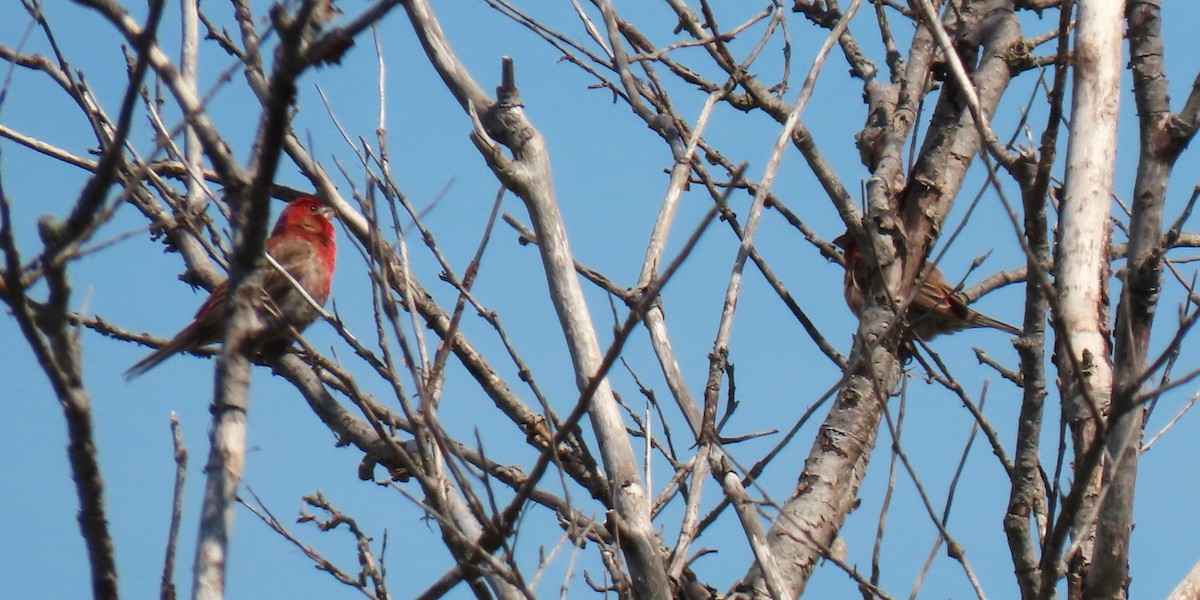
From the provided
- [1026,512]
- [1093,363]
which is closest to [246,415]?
[1026,512]

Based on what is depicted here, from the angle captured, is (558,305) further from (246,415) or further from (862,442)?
(862,442)

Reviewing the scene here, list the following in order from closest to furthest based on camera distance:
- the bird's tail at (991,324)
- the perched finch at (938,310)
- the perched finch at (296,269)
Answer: the perched finch at (296,269)
the perched finch at (938,310)
the bird's tail at (991,324)

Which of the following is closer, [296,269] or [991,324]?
[296,269]

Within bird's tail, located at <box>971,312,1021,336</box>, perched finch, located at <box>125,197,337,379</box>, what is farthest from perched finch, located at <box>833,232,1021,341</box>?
perched finch, located at <box>125,197,337,379</box>

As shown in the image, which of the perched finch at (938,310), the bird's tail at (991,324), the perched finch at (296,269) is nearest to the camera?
the perched finch at (296,269)

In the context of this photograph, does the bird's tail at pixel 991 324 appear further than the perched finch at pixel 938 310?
Yes

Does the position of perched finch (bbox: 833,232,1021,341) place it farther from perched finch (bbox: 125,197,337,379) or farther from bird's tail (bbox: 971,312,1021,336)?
perched finch (bbox: 125,197,337,379)

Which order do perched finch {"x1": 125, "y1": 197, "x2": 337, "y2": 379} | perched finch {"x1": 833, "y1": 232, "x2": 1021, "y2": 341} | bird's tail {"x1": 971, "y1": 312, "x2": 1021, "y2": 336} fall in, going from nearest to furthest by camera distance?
perched finch {"x1": 125, "y1": 197, "x2": 337, "y2": 379} → perched finch {"x1": 833, "y1": 232, "x2": 1021, "y2": 341} → bird's tail {"x1": 971, "y1": 312, "x2": 1021, "y2": 336}

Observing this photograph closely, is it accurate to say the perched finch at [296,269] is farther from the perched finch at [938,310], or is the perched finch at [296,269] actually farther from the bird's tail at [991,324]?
the bird's tail at [991,324]

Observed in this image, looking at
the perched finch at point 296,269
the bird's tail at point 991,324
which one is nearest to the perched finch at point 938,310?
the bird's tail at point 991,324

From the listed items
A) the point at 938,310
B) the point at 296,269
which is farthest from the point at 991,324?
the point at 296,269

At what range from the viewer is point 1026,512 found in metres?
3.12

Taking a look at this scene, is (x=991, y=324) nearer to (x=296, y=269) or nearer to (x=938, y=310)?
(x=938, y=310)

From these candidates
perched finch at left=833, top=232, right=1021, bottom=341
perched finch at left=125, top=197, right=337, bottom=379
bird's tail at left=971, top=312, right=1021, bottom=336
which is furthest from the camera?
bird's tail at left=971, top=312, right=1021, bottom=336
